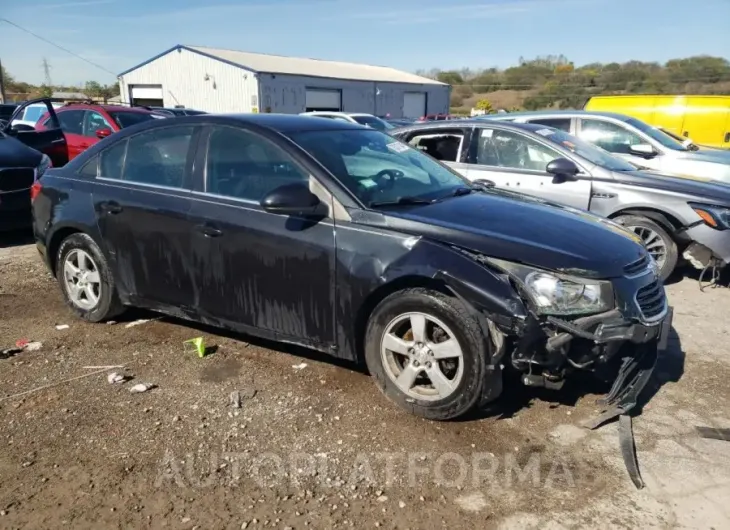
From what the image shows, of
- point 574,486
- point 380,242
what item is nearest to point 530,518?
point 574,486

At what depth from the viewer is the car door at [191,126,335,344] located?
12.0ft

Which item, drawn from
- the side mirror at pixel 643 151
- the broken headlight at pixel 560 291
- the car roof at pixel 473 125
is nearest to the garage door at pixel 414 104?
the side mirror at pixel 643 151

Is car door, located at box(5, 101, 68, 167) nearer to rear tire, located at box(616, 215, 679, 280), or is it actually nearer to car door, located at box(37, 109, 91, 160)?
car door, located at box(37, 109, 91, 160)

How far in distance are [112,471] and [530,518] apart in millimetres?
1998

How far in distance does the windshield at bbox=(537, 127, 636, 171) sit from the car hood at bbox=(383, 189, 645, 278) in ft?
9.04

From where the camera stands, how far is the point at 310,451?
3.13m

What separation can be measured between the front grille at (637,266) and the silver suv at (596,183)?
6.50ft

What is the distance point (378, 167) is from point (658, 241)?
3.59m

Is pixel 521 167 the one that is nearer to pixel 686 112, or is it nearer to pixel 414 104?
pixel 686 112

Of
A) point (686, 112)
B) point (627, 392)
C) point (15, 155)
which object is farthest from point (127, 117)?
point (686, 112)

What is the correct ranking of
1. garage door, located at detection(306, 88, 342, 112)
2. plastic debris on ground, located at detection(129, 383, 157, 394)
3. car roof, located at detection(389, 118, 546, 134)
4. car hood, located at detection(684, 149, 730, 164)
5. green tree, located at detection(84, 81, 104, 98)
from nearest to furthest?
plastic debris on ground, located at detection(129, 383, 157, 394)
car roof, located at detection(389, 118, 546, 134)
car hood, located at detection(684, 149, 730, 164)
garage door, located at detection(306, 88, 342, 112)
green tree, located at detection(84, 81, 104, 98)

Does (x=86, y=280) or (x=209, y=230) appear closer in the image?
(x=209, y=230)

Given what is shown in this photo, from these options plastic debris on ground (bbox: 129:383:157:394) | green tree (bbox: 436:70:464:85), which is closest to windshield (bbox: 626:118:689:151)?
plastic debris on ground (bbox: 129:383:157:394)

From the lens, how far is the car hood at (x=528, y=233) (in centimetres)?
322
